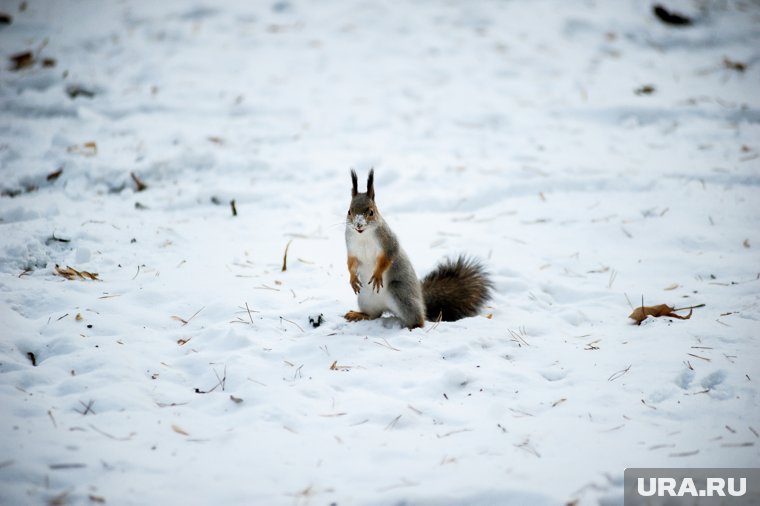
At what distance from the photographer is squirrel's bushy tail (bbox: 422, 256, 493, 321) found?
334 centimetres

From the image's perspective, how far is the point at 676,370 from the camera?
2.65 m

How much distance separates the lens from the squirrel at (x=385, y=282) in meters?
3.05

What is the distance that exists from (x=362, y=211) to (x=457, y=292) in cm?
85

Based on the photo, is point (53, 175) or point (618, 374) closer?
point (618, 374)

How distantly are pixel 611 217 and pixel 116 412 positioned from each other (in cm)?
399

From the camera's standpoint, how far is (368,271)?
3182 millimetres

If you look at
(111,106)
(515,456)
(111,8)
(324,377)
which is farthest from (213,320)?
(111,8)

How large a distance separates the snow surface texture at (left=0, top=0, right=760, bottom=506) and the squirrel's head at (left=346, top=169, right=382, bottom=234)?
2.04ft

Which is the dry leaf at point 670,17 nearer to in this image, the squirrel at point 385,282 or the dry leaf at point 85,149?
the squirrel at point 385,282

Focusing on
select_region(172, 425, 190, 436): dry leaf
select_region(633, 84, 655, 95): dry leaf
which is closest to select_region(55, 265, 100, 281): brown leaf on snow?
select_region(172, 425, 190, 436): dry leaf

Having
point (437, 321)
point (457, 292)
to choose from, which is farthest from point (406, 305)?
point (457, 292)

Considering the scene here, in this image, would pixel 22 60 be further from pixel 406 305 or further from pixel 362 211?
pixel 406 305

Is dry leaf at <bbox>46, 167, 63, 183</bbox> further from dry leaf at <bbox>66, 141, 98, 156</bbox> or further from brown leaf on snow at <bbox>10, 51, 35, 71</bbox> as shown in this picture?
brown leaf on snow at <bbox>10, 51, 35, 71</bbox>

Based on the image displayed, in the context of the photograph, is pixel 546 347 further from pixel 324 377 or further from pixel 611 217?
pixel 611 217
